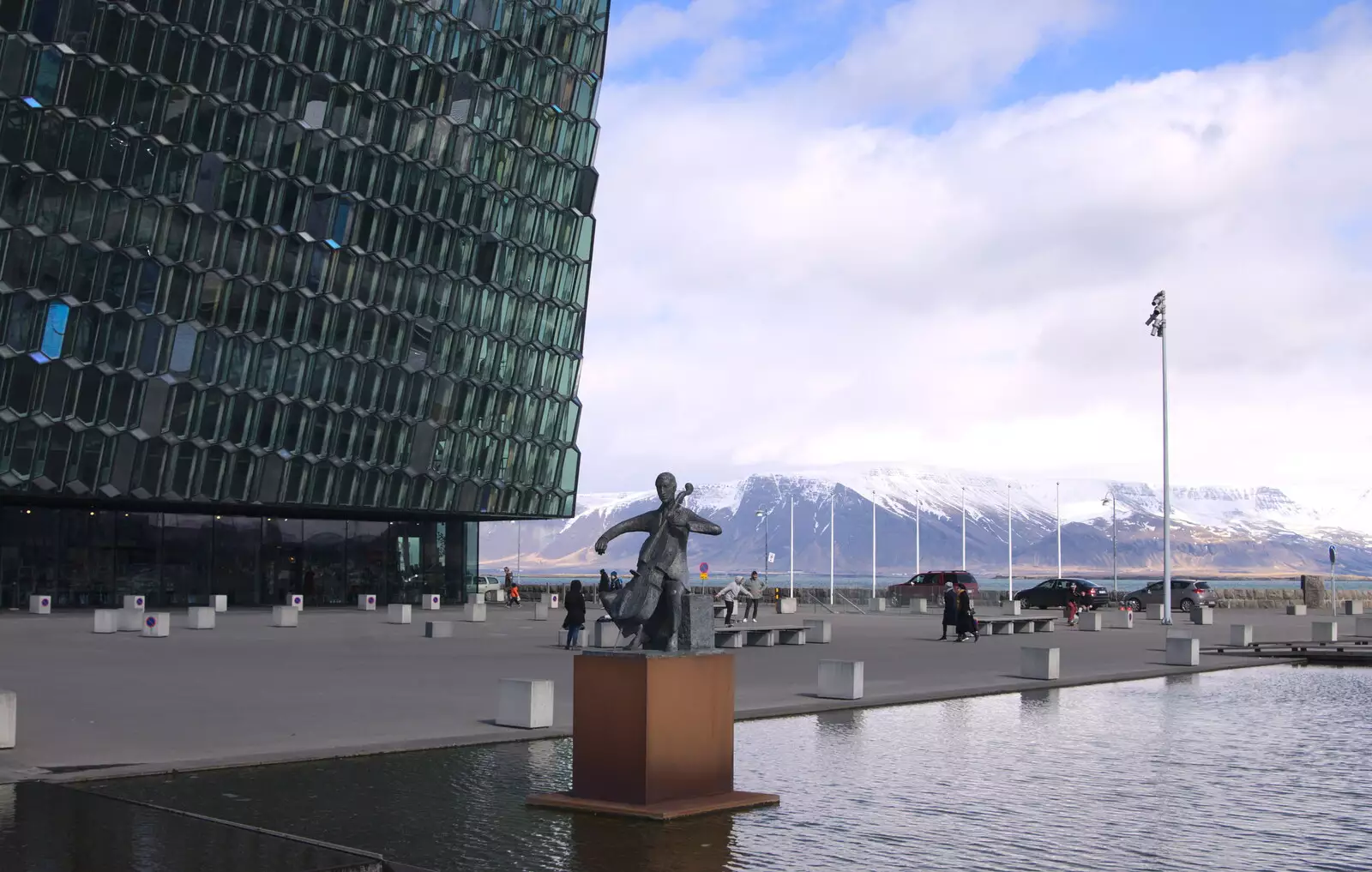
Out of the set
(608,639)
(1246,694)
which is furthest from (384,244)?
(1246,694)

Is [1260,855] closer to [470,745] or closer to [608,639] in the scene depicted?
[470,745]

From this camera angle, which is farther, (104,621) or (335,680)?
(104,621)

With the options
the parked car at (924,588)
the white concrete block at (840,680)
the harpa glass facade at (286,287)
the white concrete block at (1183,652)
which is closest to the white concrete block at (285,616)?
the harpa glass facade at (286,287)

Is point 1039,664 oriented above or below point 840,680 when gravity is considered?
above

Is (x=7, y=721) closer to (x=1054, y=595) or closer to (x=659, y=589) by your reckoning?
(x=659, y=589)

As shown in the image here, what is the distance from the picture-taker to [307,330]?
61.5m

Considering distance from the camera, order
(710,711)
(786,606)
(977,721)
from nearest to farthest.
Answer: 1. (710,711)
2. (977,721)
3. (786,606)

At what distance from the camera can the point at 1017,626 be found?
50062mm

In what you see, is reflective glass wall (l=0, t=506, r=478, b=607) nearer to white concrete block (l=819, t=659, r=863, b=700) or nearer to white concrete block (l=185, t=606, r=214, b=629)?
white concrete block (l=185, t=606, r=214, b=629)

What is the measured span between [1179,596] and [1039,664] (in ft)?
170

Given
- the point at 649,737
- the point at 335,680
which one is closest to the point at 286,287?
the point at 335,680

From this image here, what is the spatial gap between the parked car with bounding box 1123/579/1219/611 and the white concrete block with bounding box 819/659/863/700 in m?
51.6

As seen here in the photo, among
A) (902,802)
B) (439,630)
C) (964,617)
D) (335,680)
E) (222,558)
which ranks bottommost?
(902,802)

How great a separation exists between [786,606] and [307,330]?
2391 centimetres
